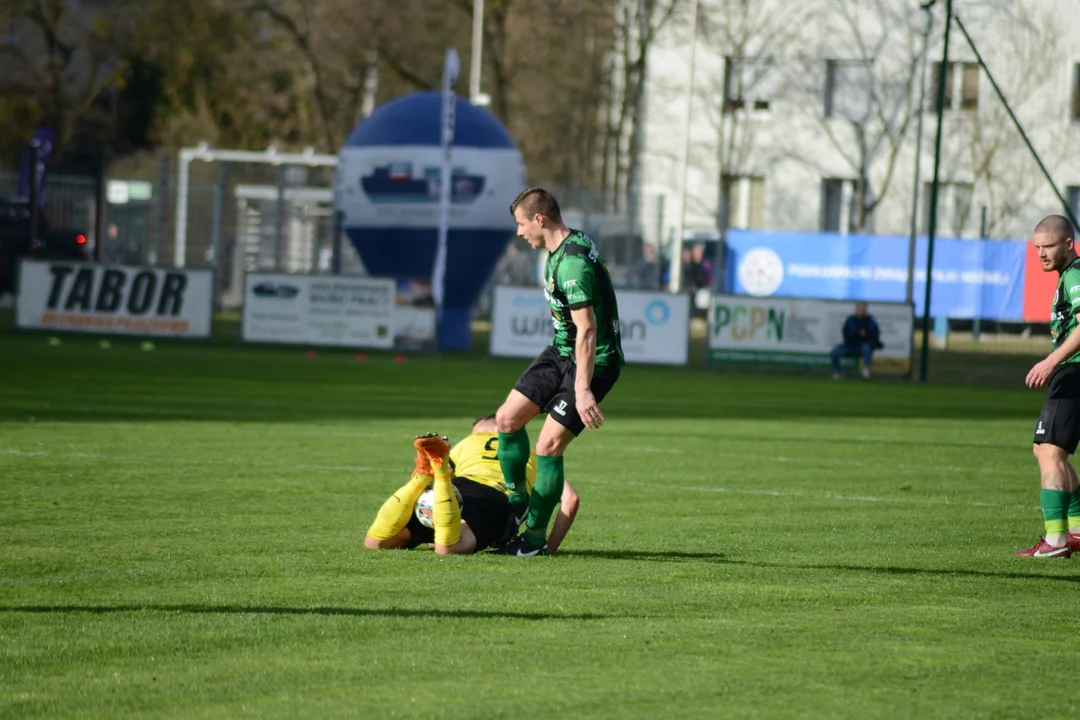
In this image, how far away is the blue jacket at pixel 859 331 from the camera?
28938 mm

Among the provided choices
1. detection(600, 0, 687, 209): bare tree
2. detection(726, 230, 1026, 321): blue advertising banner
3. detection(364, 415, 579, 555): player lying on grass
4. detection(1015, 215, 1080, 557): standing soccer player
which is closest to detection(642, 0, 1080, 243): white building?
detection(600, 0, 687, 209): bare tree

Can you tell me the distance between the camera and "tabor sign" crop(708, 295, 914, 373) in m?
29.3

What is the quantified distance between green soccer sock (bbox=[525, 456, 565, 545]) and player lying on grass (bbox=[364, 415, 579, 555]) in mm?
184

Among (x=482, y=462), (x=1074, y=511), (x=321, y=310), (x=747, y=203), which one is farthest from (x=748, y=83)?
(x=482, y=462)

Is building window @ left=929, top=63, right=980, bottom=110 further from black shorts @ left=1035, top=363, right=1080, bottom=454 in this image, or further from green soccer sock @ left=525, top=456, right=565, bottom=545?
green soccer sock @ left=525, top=456, right=565, bottom=545

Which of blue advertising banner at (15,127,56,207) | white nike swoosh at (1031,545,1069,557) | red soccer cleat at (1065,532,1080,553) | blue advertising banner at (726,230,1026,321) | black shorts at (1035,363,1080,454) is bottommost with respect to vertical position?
white nike swoosh at (1031,545,1069,557)

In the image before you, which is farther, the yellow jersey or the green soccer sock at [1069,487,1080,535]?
the green soccer sock at [1069,487,1080,535]

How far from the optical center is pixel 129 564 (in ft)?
27.8

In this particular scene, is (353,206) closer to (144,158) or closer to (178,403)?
(178,403)

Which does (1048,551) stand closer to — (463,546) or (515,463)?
(515,463)

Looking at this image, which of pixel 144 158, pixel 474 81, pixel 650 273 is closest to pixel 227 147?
pixel 144 158

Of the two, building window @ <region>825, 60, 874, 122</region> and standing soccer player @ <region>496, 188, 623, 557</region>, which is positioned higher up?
building window @ <region>825, 60, 874, 122</region>

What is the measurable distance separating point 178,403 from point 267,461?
5.87m

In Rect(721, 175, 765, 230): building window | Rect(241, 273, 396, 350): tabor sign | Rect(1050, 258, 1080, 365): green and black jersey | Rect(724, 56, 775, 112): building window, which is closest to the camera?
Rect(1050, 258, 1080, 365): green and black jersey
